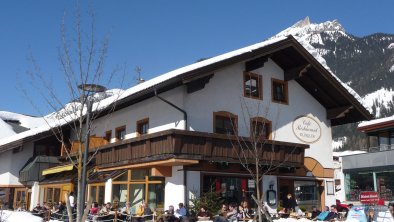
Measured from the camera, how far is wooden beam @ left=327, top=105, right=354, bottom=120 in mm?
22984

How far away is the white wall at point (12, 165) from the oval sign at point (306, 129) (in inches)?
577

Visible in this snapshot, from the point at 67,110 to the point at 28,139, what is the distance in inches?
626

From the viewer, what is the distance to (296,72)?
72.0 feet

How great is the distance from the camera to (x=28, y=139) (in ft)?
82.3

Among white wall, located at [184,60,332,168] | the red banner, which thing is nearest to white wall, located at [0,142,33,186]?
white wall, located at [184,60,332,168]

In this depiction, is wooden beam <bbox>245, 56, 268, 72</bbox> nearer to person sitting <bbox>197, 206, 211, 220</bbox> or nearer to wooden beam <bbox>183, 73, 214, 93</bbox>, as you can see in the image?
wooden beam <bbox>183, 73, 214, 93</bbox>

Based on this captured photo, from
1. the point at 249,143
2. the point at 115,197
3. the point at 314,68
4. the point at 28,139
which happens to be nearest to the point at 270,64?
the point at 314,68

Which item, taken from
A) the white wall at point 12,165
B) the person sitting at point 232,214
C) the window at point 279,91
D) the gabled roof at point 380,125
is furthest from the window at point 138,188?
the gabled roof at point 380,125

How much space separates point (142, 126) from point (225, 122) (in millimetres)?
3575

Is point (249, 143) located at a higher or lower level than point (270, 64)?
lower

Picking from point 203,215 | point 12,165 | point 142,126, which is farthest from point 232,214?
point 12,165

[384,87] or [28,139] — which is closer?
[28,139]

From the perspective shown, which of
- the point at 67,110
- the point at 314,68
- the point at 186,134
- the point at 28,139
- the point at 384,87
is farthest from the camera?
the point at 384,87

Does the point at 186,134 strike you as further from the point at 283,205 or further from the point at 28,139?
the point at 28,139
